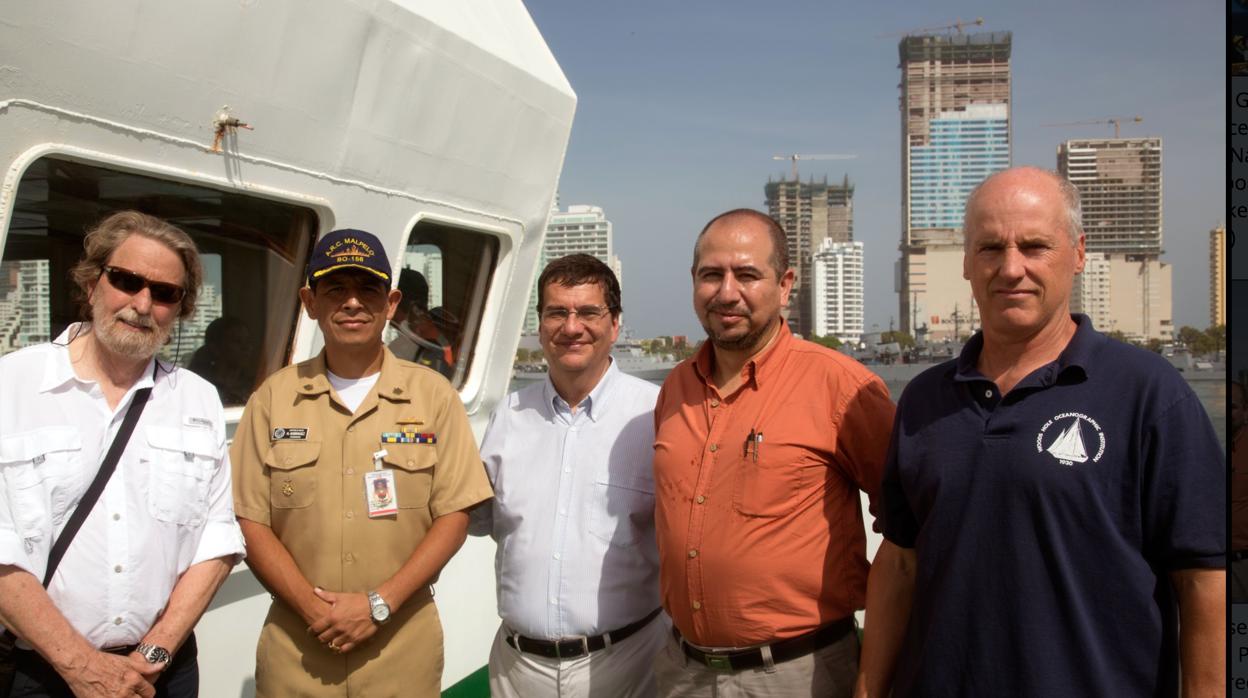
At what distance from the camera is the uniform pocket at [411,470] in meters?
2.66

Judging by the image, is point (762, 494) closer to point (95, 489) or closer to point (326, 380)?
point (326, 380)

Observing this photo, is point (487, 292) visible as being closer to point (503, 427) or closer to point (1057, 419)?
point (503, 427)

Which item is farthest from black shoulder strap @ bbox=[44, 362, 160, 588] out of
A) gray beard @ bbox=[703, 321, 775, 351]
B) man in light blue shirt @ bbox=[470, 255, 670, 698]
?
gray beard @ bbox=[703, 321, 775, 351]

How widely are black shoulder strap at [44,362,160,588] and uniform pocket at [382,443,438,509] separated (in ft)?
2.12

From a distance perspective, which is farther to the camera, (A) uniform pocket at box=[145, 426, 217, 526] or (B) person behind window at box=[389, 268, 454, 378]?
(B) person behind window at box=[389, 268, 454, 378]

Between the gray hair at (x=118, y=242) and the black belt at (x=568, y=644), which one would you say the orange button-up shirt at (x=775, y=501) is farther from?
the gray hair at (x=118, y=242)

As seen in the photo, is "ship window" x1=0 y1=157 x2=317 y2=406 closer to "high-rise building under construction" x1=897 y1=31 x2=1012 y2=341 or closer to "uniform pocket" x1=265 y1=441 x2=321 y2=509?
"uniform pocket" x1=265 y1=441 x2=321 y2=509

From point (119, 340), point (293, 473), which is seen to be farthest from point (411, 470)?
point (119, 340)

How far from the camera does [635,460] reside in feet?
9.69

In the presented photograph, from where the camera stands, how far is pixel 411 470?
8.79 feet

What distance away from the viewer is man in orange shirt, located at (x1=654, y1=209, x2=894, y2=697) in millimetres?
Result: 2412

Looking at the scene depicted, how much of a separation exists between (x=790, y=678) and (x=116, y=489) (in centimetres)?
171

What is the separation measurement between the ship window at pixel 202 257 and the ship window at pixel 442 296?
66cm

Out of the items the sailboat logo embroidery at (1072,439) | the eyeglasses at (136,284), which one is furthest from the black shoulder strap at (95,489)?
the sailboat logo embroidery at (1072,439)
